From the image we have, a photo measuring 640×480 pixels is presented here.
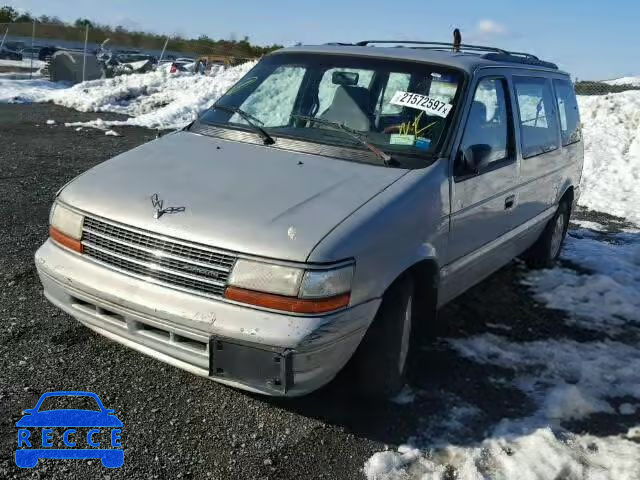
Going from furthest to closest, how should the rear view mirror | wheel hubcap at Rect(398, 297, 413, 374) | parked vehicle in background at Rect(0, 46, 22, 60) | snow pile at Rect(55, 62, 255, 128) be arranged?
1. parked vehicle in background at Rect(0, 46, 22, 60)
2. snow pile at Rect(55, 62, 255, 128)
3. the rear view mirror
4. wheel hubcap at Rect(398, 297, 413, 374)

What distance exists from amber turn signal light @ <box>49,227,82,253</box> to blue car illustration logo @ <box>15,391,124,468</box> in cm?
75

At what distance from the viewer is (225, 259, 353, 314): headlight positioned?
2738mm

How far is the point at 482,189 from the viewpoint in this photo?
13.3 feet

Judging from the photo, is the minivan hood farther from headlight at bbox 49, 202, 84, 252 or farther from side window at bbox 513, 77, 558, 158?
side window at bbox 513, 77, 558, 158

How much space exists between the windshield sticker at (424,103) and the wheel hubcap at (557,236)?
109 inches

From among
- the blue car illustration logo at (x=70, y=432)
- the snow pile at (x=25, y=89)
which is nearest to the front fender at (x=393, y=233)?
the blue car illustration logo at (x=70, y=432)

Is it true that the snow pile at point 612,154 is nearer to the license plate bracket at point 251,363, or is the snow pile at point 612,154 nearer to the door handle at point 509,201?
the door handle at point 509,201

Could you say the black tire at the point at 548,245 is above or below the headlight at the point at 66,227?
below

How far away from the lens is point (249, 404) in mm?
3373

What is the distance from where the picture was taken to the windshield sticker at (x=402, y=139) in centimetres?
372

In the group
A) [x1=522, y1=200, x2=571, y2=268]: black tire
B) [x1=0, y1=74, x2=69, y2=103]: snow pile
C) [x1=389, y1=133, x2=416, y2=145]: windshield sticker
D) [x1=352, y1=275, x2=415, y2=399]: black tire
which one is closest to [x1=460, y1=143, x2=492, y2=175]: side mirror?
[x1=389, y1=133, x2=416, y2=145]: windshield sticker

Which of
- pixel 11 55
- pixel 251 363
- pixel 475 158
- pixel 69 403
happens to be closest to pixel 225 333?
pixel 251 363

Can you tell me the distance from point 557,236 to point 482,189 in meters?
2.65

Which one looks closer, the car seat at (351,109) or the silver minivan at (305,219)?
the silver minivan at (305,219)
